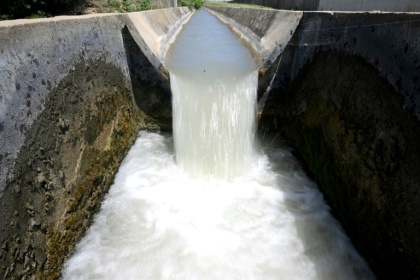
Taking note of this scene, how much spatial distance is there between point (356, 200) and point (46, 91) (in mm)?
3563

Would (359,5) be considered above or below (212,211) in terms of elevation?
above

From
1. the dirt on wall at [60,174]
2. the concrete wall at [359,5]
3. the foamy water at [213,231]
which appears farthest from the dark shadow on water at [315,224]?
the concrete wall at [359,5]

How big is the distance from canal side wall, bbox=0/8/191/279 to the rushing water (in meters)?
0.42

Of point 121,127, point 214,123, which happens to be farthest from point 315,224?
point 121,127

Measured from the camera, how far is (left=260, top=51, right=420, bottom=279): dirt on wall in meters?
2.33

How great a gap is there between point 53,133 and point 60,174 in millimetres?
448

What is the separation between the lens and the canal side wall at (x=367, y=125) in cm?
234

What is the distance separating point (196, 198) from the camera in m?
3.99

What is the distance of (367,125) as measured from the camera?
294 centimetres

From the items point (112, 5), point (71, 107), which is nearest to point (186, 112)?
point (71, 107)

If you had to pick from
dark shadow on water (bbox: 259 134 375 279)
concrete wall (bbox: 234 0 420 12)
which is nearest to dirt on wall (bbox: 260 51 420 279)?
dark shadow on water (bbox: 259 134 375 279)

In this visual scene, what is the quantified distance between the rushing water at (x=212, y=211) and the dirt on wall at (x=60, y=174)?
32 centimetres

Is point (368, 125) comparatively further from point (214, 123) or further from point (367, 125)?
point (214, 123)

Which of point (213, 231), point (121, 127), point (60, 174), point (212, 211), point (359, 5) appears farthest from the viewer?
point (359, 5)
